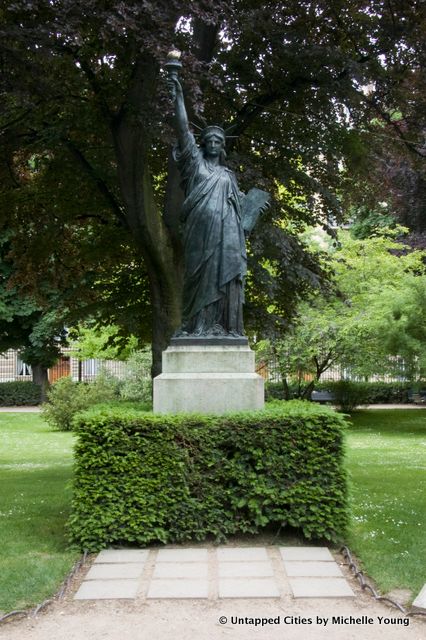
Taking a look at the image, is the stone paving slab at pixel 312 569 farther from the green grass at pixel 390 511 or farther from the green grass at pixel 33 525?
the green grass at pixel 33 525

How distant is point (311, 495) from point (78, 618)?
2.59 m

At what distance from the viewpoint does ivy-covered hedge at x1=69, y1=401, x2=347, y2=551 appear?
6348 mm

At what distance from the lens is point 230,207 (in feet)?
24.7

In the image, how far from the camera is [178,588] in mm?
5250

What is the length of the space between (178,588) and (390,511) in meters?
3.83

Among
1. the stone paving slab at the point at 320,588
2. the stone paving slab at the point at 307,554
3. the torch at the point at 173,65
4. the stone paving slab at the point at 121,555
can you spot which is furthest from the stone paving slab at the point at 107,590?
the torch at the point at 173,65

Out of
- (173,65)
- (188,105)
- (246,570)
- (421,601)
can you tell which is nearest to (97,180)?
(188,105)

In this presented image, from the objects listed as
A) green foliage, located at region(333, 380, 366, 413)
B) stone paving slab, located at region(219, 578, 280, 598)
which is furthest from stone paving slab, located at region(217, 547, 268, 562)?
green foliage, located at region(333, 380, 366, 413)

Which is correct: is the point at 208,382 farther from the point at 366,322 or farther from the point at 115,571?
the point at 366,322

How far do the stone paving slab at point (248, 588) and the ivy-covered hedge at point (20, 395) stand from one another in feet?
96.3

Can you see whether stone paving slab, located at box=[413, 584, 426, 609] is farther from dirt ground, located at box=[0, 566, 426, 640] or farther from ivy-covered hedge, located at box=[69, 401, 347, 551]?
ivy-covered hedge, located at box=[69, 401, 347, 551]

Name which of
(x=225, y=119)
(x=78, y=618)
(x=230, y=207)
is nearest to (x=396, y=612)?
(x=78, y=618)

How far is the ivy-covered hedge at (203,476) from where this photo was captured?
6.35 m

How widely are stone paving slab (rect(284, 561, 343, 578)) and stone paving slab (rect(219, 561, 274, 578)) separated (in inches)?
6.5
